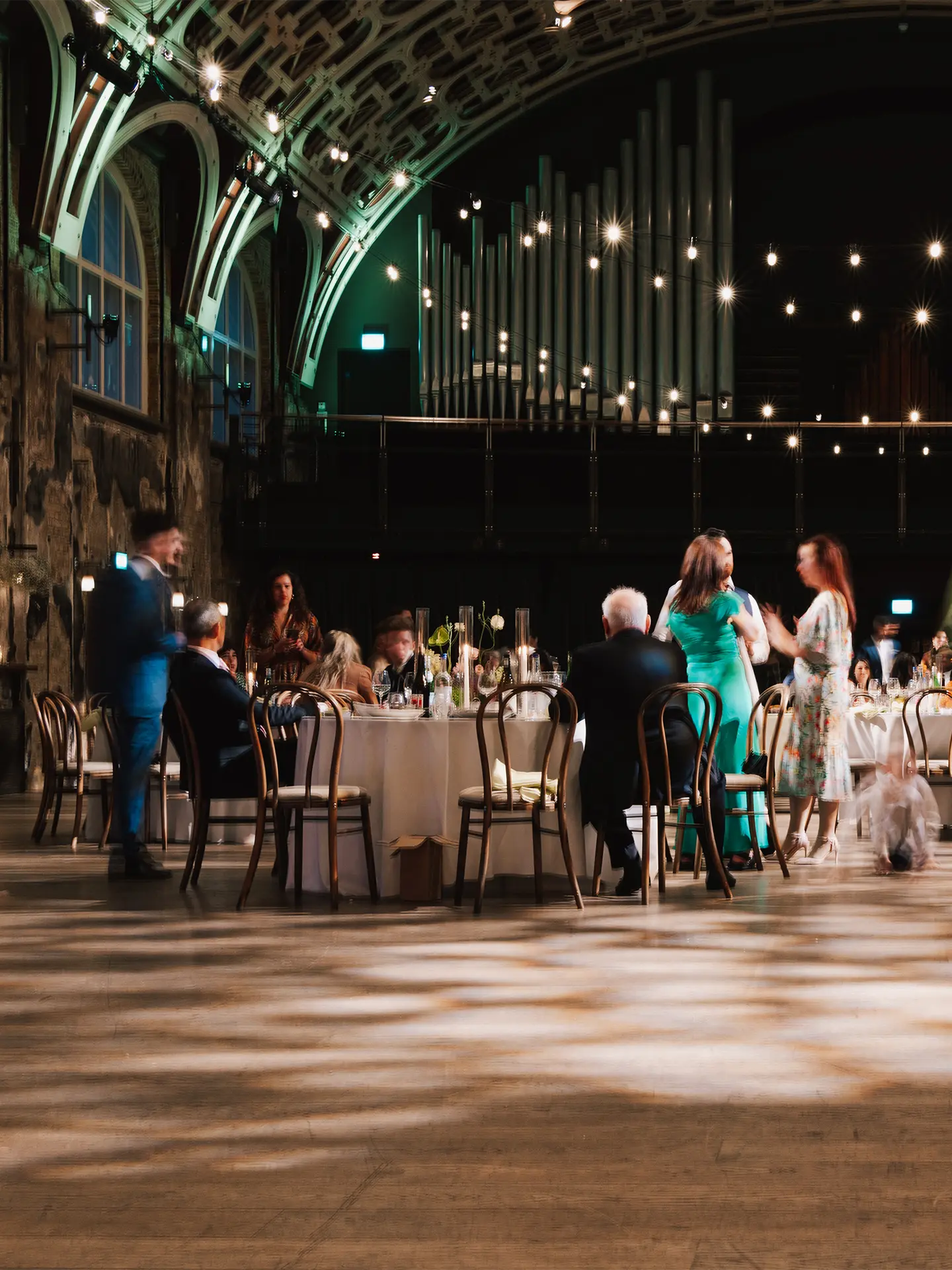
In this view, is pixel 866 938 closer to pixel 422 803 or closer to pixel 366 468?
pixel 422 803

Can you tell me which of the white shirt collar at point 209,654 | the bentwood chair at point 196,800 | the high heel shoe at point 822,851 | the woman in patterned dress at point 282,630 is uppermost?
the woman in patterned dress at point 282,630

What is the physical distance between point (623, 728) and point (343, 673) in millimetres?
1295

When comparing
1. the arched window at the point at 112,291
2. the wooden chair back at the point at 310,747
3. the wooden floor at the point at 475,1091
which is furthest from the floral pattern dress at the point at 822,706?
the arched window at the point at 112,291

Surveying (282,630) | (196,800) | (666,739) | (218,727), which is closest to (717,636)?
(666,739)

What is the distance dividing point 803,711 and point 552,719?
1.61m

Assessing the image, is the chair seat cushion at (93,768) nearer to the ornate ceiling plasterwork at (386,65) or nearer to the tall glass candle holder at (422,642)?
the tall glass candle holder at (422,642)

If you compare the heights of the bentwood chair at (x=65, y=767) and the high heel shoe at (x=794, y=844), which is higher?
the bentwood chair at (x=65, y=767)

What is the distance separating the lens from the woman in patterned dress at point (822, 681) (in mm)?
6824

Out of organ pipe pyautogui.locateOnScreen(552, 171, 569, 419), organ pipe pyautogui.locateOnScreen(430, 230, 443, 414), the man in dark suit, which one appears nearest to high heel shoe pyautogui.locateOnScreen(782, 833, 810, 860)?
the man in dark suit

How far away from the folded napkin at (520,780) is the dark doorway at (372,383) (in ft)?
38.7

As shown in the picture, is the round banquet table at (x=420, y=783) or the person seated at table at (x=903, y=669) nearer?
the round banquet table at (x=420, y=783)

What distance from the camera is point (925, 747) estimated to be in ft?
25.5

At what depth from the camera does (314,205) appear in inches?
635

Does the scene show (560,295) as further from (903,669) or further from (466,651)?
(466,651)
